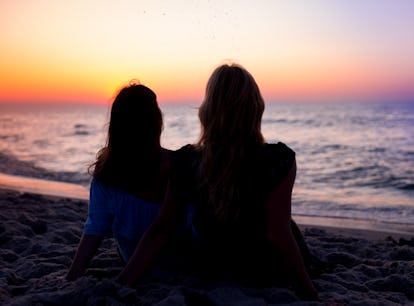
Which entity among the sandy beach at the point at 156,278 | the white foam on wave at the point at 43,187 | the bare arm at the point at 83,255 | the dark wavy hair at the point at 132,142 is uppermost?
the dark wavy hair at the point at 132,142

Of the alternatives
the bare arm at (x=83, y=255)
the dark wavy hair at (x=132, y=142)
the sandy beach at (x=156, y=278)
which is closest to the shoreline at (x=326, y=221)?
the sandy beach at (x=156, y=278)

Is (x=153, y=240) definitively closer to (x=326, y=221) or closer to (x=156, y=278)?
(x=156, y=278)

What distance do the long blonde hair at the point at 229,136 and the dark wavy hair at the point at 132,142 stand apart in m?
0.42

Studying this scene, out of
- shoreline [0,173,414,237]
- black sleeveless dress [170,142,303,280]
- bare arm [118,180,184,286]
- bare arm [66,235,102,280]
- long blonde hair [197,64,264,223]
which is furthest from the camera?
shoreline [0,173,414,237]

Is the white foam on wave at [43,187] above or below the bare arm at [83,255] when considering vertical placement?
below

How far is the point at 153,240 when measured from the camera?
304cm

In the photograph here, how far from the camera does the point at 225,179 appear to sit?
282cm

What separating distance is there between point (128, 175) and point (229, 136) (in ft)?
2.72

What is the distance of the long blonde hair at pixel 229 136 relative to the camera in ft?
8.87

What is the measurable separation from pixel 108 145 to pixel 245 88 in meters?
1.05

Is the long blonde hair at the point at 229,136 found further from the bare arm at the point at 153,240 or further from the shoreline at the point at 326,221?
the shoreline at the point at 326,221

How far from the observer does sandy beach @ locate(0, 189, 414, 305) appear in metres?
2.84

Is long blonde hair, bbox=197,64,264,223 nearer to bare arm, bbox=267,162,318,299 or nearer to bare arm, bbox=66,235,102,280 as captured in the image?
bare arm, bbox=267,162,318,299

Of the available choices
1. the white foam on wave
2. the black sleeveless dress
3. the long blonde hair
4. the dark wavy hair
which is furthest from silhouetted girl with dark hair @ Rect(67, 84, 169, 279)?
the white foam on wave
